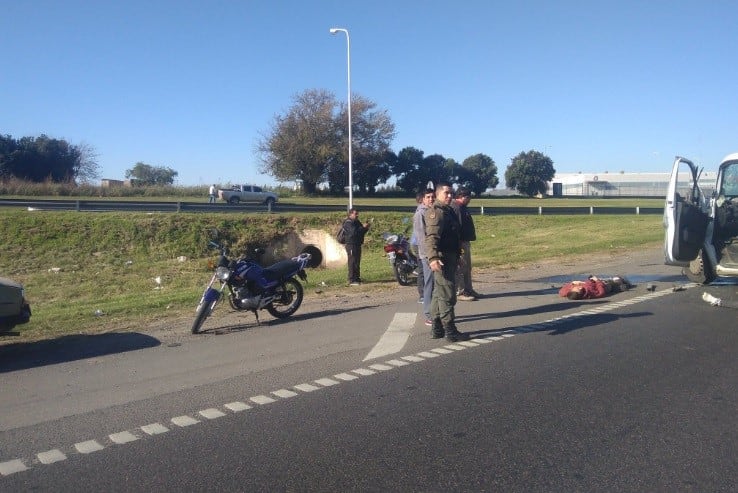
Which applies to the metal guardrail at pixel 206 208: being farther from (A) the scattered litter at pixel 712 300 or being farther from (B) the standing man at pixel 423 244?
(A) the scattered litter at pixel 712 300

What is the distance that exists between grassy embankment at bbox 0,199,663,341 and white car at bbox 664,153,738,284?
5504 millimetres

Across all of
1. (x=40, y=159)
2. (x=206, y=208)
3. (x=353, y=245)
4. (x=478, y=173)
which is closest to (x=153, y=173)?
(x=40, y=159)

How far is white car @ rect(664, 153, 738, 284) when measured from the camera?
34.8ft

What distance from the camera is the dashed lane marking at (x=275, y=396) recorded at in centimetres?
494

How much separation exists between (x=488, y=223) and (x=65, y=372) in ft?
83.2

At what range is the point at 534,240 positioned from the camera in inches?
977

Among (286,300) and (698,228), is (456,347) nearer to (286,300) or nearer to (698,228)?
(286,300)

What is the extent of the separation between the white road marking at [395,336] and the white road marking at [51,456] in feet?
11.4

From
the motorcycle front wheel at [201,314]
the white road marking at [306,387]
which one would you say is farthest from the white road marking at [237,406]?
the motorcycle front wheel at [201,314]

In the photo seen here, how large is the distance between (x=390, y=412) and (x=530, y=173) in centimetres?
8022

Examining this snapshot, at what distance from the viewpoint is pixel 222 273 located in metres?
9.70

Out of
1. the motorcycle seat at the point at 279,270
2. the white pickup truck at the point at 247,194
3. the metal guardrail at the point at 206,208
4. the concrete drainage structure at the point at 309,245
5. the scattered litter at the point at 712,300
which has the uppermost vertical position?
the white pickup truck at the point at 247,194

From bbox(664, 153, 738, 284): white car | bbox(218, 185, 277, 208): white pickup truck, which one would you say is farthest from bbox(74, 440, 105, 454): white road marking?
bbox(218, 185, 277, 208): white pickup truck

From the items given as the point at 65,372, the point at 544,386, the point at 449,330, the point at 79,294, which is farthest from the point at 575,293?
the point at 79,294
